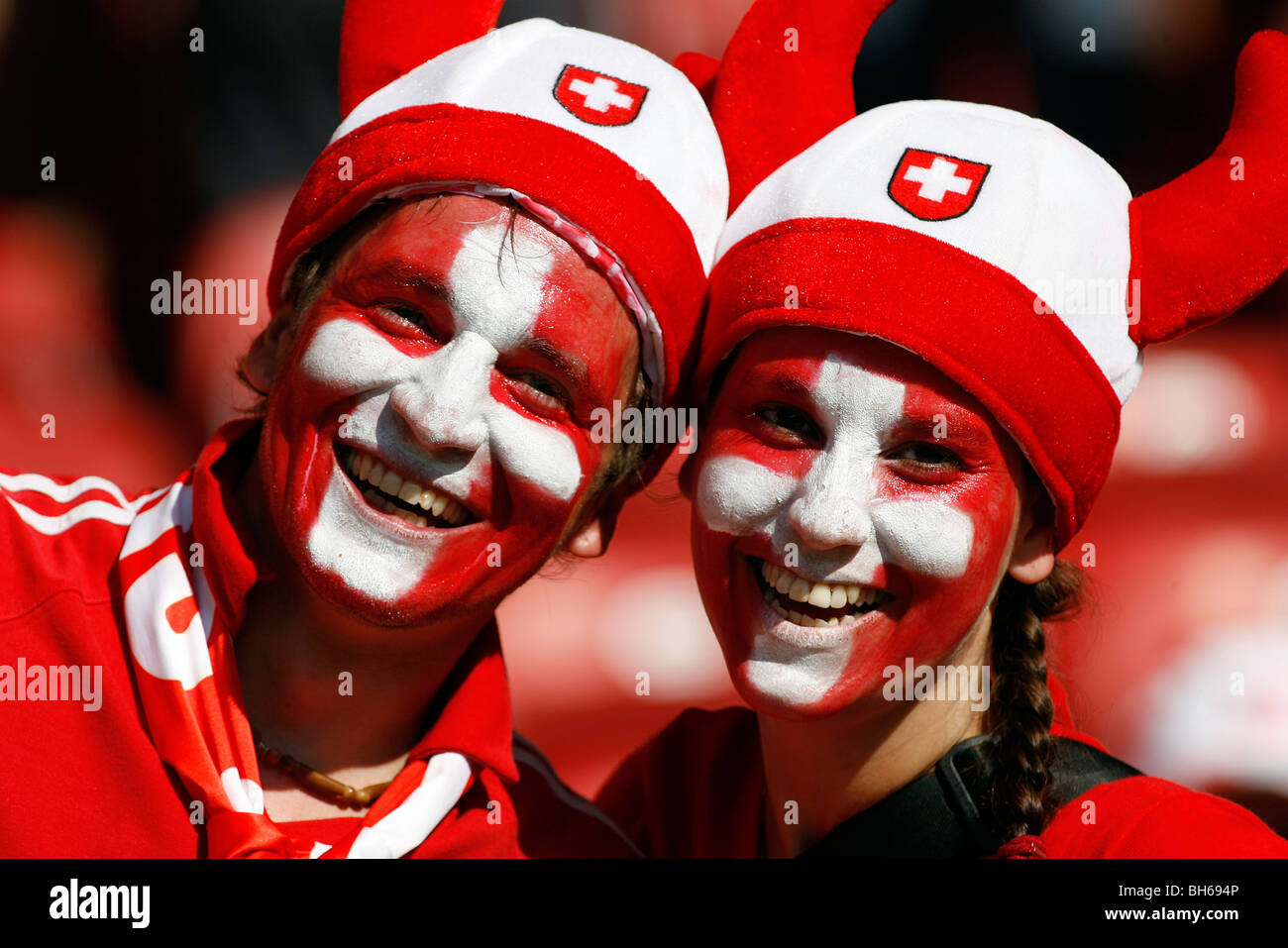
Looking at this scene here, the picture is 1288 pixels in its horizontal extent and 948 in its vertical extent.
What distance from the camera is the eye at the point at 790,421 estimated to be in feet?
8.30

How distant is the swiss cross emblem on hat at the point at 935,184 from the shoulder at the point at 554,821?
1400 mm

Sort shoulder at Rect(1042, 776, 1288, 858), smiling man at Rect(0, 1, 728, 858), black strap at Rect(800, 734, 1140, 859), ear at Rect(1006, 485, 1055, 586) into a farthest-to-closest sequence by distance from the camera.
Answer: ear at Rect(1006, 485, 1055, 586)
black strap at Rect(800, 734, 1140, 859)
smiling man at Rect(0, 1, 728, 858)
shoulder at Rect(1042, 776, 1288, 858)

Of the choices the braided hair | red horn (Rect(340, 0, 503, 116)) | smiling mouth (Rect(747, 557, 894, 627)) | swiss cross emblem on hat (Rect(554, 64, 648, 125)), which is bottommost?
the braided hair

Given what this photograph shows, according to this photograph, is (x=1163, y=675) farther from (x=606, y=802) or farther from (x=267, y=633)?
(x=267, y=633)

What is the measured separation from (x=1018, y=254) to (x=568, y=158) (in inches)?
32.8

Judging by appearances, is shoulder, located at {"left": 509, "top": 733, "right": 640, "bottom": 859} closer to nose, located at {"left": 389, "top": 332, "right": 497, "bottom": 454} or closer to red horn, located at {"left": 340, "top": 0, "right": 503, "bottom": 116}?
nose, located at {"left": 389, "top": 332, "right": 497, "bottom": 454}

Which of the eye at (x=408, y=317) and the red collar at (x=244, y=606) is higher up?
the eye at (x=408, y=317)

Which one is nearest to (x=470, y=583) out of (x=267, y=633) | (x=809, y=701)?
(x=267, y=633)

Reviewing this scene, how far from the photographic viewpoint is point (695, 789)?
3189 millimetres

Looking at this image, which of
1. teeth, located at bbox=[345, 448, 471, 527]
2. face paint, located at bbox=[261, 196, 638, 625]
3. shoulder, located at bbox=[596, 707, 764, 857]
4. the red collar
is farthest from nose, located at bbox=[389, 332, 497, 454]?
shoulder, located at bbox=[596, 707, 764, 857]

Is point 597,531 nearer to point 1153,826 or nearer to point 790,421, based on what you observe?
point 790,421

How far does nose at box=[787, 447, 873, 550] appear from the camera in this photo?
7.85 ft

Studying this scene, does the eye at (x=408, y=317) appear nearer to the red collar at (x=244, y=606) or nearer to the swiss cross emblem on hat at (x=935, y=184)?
the red collar at (x=244, y=606)
